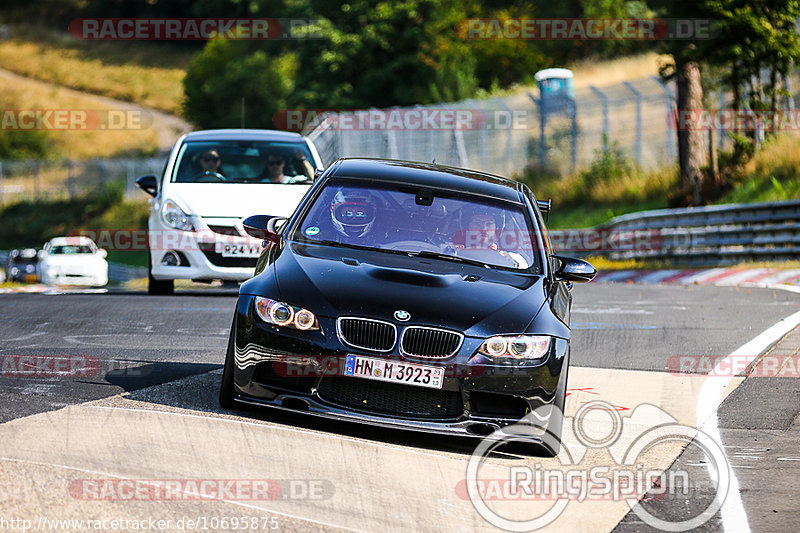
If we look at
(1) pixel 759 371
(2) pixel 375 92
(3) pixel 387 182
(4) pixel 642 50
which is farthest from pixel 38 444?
(4) pixel 642 50

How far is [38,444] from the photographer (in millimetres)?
5434

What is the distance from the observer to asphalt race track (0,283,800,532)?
15.6 ft

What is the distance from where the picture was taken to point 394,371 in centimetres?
632

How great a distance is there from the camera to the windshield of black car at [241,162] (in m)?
14.0

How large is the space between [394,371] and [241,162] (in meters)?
8.56

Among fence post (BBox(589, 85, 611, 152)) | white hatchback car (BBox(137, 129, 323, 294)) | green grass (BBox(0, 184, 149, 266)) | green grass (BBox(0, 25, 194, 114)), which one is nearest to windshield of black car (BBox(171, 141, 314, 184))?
white hatchback car (BBox(137, 129, 323, 294))

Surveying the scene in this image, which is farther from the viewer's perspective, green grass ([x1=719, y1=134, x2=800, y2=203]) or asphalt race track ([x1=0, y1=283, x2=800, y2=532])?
green grass ([x1=719, y1=134, x2=800, y2=203])

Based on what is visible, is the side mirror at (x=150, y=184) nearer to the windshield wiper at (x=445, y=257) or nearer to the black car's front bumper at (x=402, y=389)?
the windshield wiper at (x=445, y=257)

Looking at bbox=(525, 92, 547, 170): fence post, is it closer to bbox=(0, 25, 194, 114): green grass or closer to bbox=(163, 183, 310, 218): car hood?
bbox=(163, 183, 310, 218): car hood

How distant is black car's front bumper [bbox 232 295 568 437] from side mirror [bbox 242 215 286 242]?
48.4 inches

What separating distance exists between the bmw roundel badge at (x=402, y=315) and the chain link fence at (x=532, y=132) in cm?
2375

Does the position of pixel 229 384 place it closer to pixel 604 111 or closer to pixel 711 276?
pixel 711 276

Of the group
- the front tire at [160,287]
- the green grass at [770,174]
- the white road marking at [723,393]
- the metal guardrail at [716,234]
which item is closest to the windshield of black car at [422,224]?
the white road marking at [723,393]

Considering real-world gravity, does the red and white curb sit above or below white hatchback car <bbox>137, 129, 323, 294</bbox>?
below
